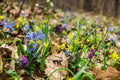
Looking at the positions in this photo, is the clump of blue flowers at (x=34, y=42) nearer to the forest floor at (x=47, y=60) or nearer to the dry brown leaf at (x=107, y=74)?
the forest floor at (x=47, y=60)

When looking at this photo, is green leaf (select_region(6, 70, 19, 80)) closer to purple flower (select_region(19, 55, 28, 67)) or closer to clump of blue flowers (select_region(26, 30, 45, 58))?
purple flower (select_region(19, 55, 28, 67))

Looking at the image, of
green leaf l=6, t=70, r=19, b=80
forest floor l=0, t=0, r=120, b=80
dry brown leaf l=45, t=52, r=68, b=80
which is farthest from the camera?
dry brown leaf l=45, t=52, r=68, b=80

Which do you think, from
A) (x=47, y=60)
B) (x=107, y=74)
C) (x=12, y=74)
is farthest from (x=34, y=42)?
(x=107, y=74)

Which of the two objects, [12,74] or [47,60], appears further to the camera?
[47,60]

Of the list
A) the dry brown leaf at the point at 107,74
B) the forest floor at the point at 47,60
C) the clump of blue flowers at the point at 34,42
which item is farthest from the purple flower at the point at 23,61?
the dry brown leaf at the point at 107,74

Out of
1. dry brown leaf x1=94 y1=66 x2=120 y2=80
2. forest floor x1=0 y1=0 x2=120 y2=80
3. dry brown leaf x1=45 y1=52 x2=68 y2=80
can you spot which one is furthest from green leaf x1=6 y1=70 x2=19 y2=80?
dry brown leaf x1=94 y1=66 x2=120 y2=80

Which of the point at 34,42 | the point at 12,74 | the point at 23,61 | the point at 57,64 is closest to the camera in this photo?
the point at 12,74

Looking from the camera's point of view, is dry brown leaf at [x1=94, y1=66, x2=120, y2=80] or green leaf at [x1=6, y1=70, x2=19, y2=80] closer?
green leaf at [x1=6, y1=70, x2=19, y2=80]

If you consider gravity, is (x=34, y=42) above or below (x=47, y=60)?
above

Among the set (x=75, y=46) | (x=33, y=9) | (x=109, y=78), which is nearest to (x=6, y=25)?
(x=75, y=46)

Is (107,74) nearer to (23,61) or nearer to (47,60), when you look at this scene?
(47,60)

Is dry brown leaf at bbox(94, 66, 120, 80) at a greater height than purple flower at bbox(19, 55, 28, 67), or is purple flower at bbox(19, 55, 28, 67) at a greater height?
purple flower at bbox(19, 55, 28, 67)
